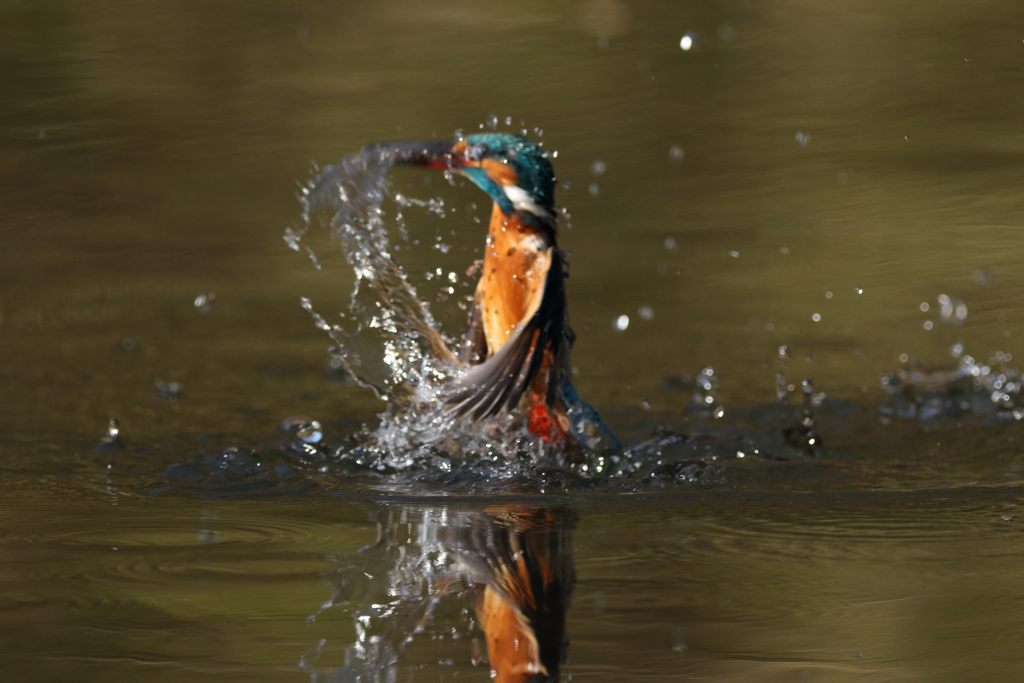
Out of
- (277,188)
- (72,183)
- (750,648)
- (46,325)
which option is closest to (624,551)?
(750,648)

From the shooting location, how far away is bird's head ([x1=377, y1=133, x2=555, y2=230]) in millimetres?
2678

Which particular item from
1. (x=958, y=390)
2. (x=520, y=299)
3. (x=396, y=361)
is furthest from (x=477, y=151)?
(x=958, y=390)

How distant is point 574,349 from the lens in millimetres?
4086

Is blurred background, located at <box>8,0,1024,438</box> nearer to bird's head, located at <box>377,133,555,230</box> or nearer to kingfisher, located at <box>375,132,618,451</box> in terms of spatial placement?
kingfisher, located at <box>375,132,618,451</box>

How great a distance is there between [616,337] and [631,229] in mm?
735

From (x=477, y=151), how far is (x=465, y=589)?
1135 millimetres

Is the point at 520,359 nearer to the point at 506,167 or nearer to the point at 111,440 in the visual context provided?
the point at 506,167

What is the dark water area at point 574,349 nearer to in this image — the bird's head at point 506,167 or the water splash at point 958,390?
the water splash at point 958,390

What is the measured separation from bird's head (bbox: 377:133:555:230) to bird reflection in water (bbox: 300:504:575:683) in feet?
2.18

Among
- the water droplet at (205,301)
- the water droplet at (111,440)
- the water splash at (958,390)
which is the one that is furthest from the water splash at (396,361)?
the water droplet at (205,301)

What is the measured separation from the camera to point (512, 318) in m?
2.72

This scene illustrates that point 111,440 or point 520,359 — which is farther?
point 111,440

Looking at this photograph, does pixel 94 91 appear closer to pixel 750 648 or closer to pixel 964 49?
pixel 964 49

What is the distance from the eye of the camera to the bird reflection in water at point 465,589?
161 centimetres
